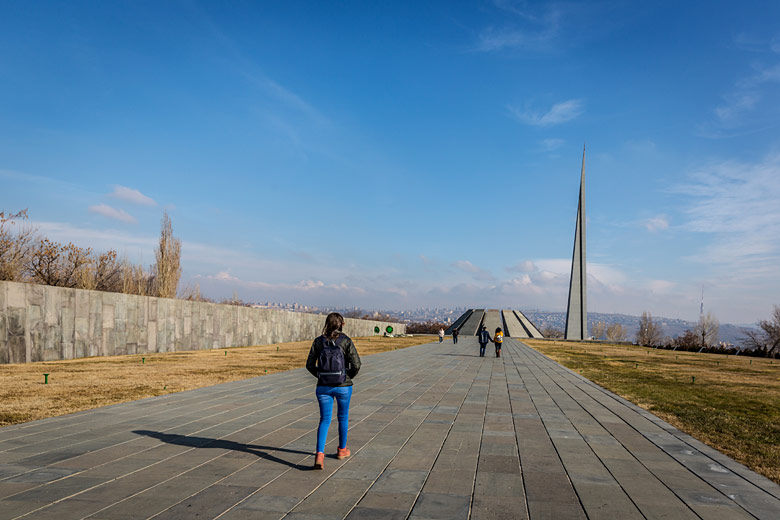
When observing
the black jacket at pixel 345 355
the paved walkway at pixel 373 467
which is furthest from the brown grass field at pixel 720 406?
the black jacket at pixel 345 355

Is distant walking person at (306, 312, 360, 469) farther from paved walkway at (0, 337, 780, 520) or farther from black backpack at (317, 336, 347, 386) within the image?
paved walkway at (0, 337, 780, 520)

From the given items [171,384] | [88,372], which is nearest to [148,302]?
[88,372]

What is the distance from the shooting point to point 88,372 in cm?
1323

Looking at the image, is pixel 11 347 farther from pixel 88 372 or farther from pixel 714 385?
pixel 714 385

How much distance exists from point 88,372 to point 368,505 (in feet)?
39.6

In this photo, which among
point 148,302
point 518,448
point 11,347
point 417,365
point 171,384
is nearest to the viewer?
point 518,448

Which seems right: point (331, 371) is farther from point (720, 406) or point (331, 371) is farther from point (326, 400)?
point (720, 406)

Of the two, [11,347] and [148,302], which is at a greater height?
[148,302]

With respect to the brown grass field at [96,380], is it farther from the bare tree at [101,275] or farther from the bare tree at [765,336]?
the bare tree at [765,336]

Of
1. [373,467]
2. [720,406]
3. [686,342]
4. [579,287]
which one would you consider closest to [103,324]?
[373,467]

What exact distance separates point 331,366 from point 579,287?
65937 millimetres

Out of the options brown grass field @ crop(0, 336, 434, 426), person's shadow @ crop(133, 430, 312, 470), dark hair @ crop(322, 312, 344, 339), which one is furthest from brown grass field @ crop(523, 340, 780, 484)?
brown grass field @ crop(0, 336, 434, 426)

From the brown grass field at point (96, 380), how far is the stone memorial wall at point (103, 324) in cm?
71

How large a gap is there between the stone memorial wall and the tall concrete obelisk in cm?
4766
